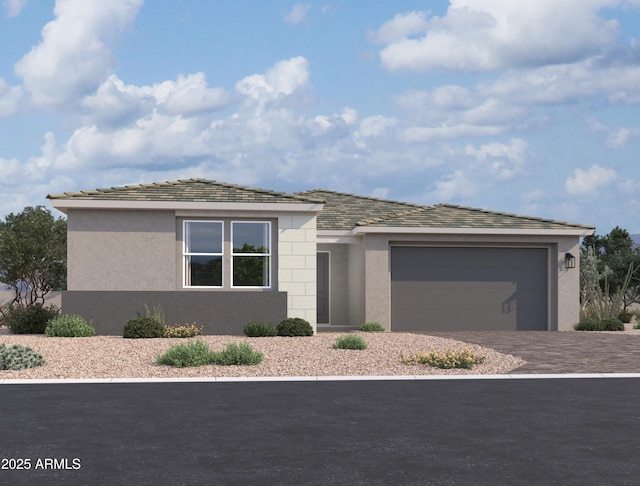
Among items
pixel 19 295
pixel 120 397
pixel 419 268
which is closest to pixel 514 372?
pixel 120 397

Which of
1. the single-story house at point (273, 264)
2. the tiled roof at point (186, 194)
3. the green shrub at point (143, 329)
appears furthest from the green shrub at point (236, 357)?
the tiled roof at point (186, 194)

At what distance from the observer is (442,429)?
9.22 metres

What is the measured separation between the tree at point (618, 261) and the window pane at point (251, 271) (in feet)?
59.3

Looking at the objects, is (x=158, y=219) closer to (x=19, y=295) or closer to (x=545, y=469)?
(x=19, y=295)

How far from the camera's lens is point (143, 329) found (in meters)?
21.1

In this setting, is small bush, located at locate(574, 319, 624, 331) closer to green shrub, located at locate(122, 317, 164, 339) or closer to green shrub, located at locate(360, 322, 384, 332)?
green shrub, located at locate(360, 322, 384, 332)

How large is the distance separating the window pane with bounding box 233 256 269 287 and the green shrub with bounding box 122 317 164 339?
3069 millimetres

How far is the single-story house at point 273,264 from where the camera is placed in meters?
23.1

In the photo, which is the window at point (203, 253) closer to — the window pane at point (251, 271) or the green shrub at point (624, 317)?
the window pane at point (251, 271)

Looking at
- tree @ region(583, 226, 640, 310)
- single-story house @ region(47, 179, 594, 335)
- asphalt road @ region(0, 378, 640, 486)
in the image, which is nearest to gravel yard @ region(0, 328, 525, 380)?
asphalt road @ region(0, 378, 640, 486)

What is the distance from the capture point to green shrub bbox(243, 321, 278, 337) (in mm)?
22016

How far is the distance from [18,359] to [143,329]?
6049 millimetres

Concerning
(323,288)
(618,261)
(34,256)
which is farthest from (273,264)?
(618,261)

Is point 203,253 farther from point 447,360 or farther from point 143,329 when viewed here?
point 447,360
